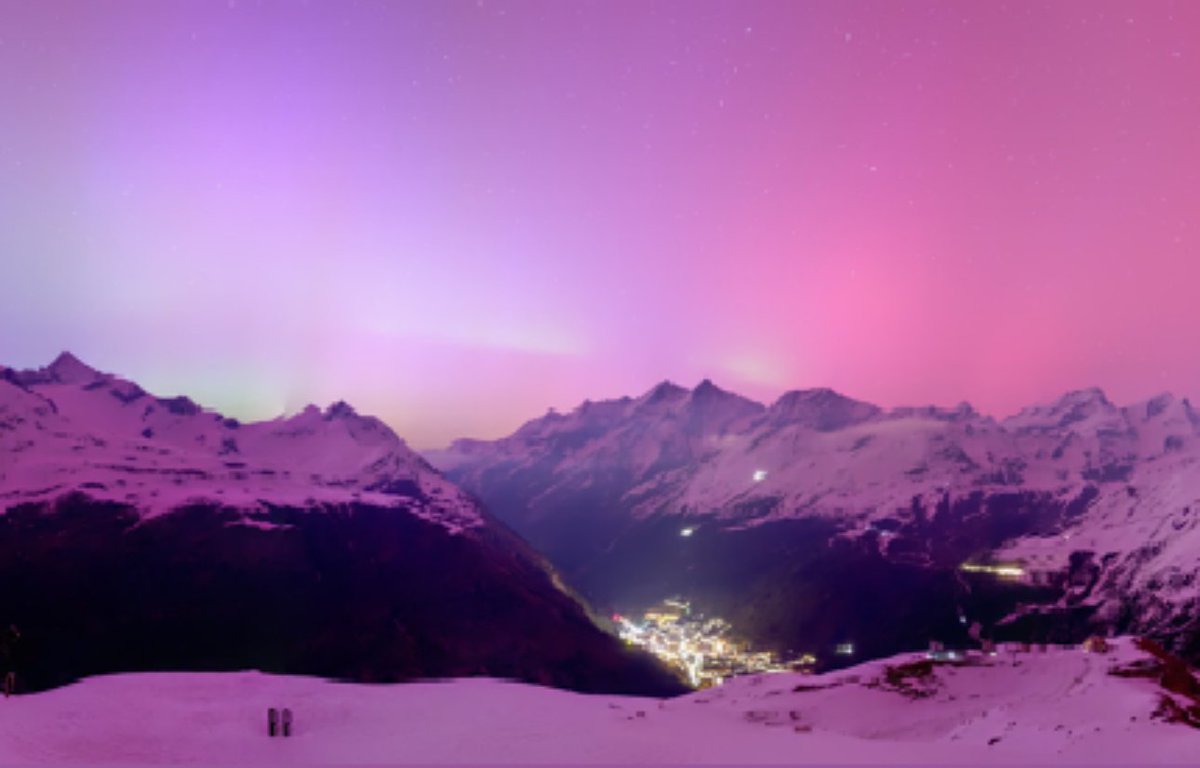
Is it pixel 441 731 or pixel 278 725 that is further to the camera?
pixel 278 725

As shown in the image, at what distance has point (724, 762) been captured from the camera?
2400 cm

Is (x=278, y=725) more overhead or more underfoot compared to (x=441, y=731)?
more overhead

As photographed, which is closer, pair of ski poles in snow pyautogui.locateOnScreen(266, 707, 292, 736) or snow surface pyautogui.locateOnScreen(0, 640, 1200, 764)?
snow surface pyautogui.locateOnScreen(0, 640, 1200, 764)

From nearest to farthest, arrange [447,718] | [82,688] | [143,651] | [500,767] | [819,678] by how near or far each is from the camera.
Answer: [500,767]
[447,718]
[82,688]
[819,678]
[143,651]

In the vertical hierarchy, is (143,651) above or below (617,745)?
above

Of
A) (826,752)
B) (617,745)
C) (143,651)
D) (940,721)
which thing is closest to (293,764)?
(617,745)

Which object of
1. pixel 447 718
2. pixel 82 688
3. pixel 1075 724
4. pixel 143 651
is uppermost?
pixel 143 651

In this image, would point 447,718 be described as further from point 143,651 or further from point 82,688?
point 143,651

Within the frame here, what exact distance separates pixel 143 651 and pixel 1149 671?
636ft

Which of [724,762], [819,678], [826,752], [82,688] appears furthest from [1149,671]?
[82,688]

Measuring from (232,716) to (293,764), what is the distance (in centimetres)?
700

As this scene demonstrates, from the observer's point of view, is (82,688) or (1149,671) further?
(1149,671)

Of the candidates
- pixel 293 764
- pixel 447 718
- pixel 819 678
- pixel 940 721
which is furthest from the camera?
pixel 819 678

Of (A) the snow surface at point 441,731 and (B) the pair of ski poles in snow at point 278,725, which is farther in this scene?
(B) the pair of ski poles in snow at point 278,725
